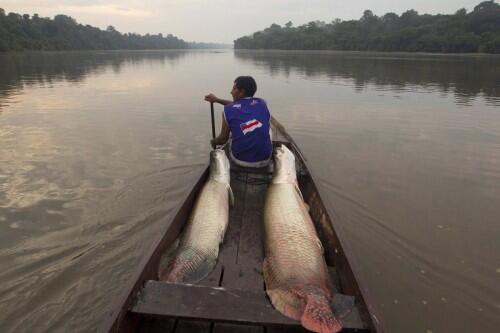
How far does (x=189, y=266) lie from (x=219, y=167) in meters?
2.44

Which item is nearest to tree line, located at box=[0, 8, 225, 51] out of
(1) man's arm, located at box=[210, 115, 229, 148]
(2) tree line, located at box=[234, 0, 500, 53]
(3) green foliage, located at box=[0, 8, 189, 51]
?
(3) green foliage, located at box=[0, 8, 189, 51]

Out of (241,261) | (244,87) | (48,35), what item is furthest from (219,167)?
(48,35)

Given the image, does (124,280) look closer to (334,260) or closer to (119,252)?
(119,252)

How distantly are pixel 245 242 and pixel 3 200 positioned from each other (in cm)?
513

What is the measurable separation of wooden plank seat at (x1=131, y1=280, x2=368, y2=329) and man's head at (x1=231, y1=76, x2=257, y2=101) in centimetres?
390

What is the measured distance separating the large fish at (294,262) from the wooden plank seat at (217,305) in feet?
0.31

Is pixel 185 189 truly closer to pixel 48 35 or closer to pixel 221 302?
pixel 221 302

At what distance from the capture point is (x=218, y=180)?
5.82 meters

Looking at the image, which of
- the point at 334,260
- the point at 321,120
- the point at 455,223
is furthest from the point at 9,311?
the point at 321,120

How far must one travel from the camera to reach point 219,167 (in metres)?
6.04

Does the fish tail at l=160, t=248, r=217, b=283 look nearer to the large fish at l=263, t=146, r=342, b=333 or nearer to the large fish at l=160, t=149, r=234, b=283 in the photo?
the large fish at l=160, t=149, r=234, b=283

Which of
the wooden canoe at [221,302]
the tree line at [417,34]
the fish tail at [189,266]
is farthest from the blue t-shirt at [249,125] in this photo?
the tree line at [417,34]

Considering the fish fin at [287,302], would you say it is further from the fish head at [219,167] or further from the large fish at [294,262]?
the fish head at [219,167]

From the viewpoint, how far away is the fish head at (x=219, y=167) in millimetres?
5888
